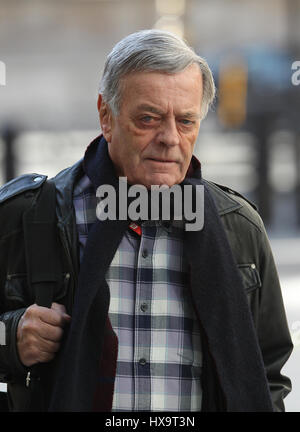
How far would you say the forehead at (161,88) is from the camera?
2.09 meters

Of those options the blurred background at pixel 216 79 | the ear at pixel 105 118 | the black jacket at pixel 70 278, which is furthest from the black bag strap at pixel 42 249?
the blurred background at pixel 216 79

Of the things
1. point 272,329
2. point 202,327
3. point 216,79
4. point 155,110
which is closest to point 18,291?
Answer: point 202,327

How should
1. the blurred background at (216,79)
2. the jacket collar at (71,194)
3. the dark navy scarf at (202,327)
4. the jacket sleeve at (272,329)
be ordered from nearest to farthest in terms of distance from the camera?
the dark navy scarf at (202,327)
the jacket collar at (71,194)
the jacket sleeve at (272,329)
the blurred background at (216,79)

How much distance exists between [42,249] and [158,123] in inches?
17.8

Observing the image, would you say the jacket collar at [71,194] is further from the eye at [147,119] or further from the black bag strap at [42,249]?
the eye at [147,119]

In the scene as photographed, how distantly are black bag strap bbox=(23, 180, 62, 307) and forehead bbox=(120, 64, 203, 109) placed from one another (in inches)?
14.3

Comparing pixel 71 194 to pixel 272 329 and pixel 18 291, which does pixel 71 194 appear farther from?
pixel 272 329

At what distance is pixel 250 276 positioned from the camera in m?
2.24

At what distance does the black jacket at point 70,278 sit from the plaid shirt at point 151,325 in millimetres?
58

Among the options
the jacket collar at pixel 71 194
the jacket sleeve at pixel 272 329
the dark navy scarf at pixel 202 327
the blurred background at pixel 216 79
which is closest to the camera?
the dark navy scarf at pixel 202 327

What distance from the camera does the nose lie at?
2.10 metres

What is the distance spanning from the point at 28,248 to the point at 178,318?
0.44m

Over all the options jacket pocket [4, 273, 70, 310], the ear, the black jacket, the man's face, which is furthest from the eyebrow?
jacket pocket [4, 273, 70, 310]

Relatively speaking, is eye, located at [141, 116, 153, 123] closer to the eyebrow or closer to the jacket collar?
the eyebrow
